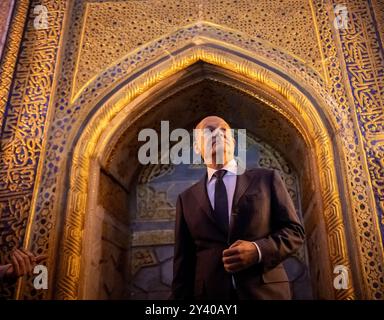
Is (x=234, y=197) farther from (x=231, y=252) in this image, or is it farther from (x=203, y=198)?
(x=231, y=252)

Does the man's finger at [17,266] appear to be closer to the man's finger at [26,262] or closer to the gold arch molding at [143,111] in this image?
the man's finger at [26,262]

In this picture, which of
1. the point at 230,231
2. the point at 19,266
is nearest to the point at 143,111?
the point at 19,266

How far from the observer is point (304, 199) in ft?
13.0

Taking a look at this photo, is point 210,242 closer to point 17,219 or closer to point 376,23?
point 17,219

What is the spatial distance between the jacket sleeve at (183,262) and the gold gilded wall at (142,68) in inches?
47.1

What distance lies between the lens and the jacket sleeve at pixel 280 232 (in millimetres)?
1857

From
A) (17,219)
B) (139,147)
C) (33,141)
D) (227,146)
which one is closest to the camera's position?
(227,146)

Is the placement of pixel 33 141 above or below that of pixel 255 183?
above

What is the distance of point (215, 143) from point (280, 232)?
2.09 ft

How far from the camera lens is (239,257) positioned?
179 cm

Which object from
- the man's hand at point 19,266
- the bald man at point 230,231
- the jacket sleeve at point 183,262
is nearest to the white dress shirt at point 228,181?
the bald man at point 230,231

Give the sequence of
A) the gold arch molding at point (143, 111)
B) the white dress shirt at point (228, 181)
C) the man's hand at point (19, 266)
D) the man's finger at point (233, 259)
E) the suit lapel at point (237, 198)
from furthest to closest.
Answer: the gold arch molding at point (143, 111) → the man's hand at point (19, 266) → the white dress shirt at point (228, 181) → the suit lapel at point (237, 198) → the man's finger at point (233, 259)
